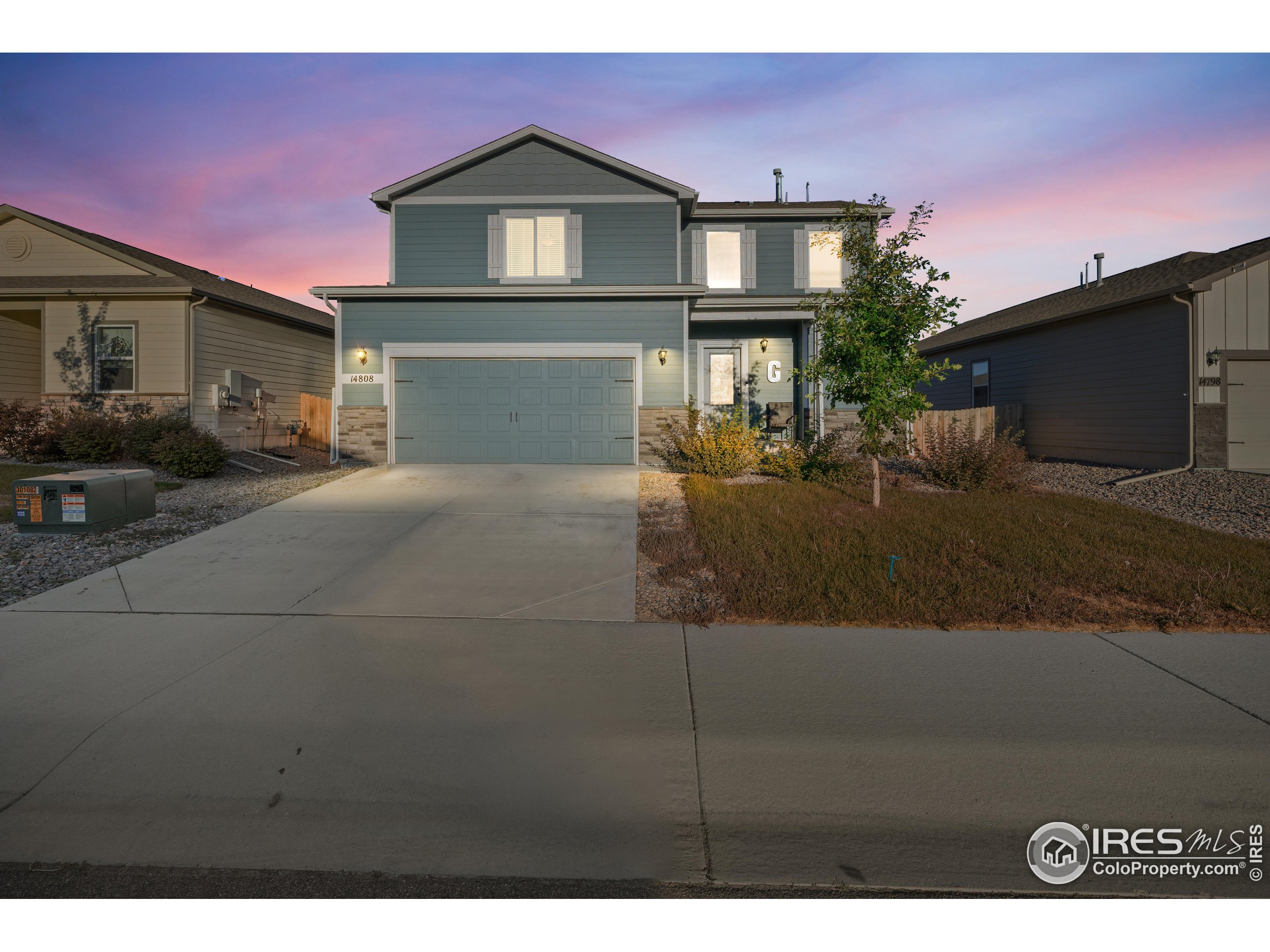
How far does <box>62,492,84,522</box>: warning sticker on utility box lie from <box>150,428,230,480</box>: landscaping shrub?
458cm

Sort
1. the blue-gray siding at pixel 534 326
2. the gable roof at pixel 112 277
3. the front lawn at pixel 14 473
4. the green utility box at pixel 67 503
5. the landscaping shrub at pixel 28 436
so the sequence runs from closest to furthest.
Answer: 1. the green utility box at pixel 67 503
2. the front lawn at pixel 14 473
3. the landscaping shrub at pixel 28 436
4. the blue-gray siding at pixel 534 326
5. the gable roof at pixel 112 277

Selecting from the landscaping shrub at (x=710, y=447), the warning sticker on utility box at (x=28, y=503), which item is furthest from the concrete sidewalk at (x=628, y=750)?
the landscaping shrub at (x=710, y=447)

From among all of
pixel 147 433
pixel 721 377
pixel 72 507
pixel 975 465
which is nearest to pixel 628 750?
pixel 72 507

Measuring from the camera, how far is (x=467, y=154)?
15.4m

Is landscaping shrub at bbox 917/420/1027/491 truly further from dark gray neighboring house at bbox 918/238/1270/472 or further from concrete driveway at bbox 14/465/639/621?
concrete driveway at bbox 14/465/639/621

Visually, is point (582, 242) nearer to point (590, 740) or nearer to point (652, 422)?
point (652, 422)

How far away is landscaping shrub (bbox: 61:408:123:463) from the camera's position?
13312 mm

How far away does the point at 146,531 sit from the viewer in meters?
8.30

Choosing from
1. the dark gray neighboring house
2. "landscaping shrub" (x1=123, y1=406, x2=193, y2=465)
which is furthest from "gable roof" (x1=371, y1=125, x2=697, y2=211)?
the dark gray neighboring house

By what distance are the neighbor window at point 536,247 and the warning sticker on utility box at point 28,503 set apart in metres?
9.76

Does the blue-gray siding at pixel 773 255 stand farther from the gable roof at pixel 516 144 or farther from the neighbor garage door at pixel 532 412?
the neighbor garage door at pixel 532 412

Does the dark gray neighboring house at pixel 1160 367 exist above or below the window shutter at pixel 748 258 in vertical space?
below

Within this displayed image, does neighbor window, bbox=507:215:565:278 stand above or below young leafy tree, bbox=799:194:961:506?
above

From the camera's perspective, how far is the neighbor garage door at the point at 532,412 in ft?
46.9
